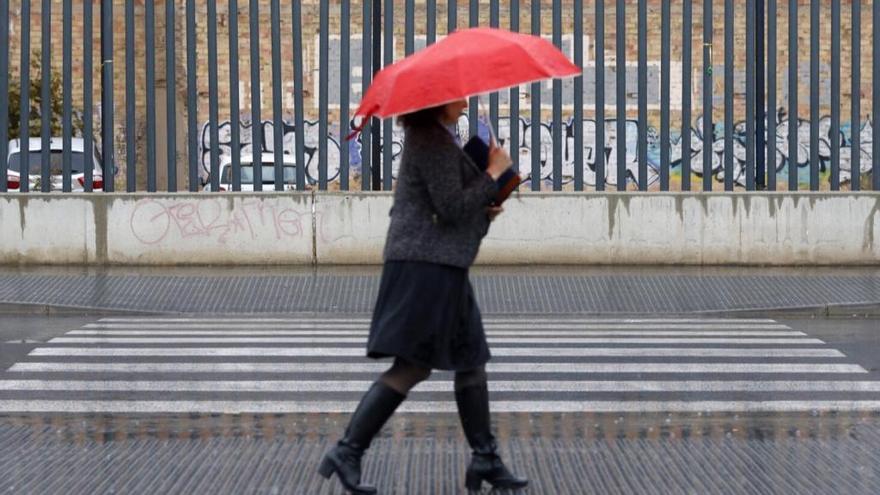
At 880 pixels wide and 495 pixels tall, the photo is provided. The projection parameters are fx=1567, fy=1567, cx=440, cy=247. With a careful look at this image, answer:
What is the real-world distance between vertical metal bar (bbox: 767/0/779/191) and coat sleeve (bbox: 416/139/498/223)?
34.1ft

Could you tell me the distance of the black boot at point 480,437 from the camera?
19.9ft

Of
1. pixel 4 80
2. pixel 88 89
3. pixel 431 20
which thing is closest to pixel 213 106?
pixel 88 89

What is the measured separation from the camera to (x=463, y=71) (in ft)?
18.9

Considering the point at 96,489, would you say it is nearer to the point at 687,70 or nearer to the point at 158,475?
the point at 158,475

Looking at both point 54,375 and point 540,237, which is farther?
point 540,237

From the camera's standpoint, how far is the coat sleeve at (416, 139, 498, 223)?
5.84 metres

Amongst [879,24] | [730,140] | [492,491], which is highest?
[879,24]

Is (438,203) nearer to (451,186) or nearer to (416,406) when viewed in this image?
(451,186)

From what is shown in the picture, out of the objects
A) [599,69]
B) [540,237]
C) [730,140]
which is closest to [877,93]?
[730,140]

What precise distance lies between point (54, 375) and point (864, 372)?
4.90m

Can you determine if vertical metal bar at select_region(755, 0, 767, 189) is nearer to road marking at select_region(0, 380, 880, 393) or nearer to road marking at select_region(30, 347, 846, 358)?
road marking at select_region(30, 347, 846, 358)

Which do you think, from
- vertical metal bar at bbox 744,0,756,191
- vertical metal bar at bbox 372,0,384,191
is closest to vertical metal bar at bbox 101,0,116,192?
vertical metal bar at bbox 372,0,384,191

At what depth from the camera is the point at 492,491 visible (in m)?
6.17

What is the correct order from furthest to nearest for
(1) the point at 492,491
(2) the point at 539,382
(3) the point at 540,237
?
(3) the point at 540,237, (2) the point at 539,382, (1) the point at 492,491
